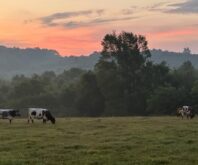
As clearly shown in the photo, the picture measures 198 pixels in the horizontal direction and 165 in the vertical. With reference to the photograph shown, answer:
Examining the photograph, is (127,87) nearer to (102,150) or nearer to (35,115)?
(35,115)

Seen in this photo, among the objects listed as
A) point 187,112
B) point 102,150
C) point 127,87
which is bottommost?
point 102,150

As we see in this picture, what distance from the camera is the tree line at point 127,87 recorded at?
8181 cm

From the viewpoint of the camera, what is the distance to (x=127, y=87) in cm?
8981

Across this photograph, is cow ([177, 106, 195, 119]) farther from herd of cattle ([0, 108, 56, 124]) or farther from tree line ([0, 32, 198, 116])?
tree line ([0, 32, 198, 116])

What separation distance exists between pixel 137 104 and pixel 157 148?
212 feet

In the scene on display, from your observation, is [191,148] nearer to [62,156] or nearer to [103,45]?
[62,156]

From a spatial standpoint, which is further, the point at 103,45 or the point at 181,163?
the point at 103,45

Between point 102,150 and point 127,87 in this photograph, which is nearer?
point 102,150

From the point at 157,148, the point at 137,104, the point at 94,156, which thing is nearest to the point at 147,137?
the point at 157,148

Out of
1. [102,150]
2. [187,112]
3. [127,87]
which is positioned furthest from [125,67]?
[102,150]

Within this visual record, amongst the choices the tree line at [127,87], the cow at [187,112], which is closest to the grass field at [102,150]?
the cow at [187,112]

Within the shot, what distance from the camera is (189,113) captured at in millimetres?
54719

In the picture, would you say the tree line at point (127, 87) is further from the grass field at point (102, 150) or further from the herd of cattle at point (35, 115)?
the grass field at point (102, 150)

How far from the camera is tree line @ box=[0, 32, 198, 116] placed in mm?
81812
